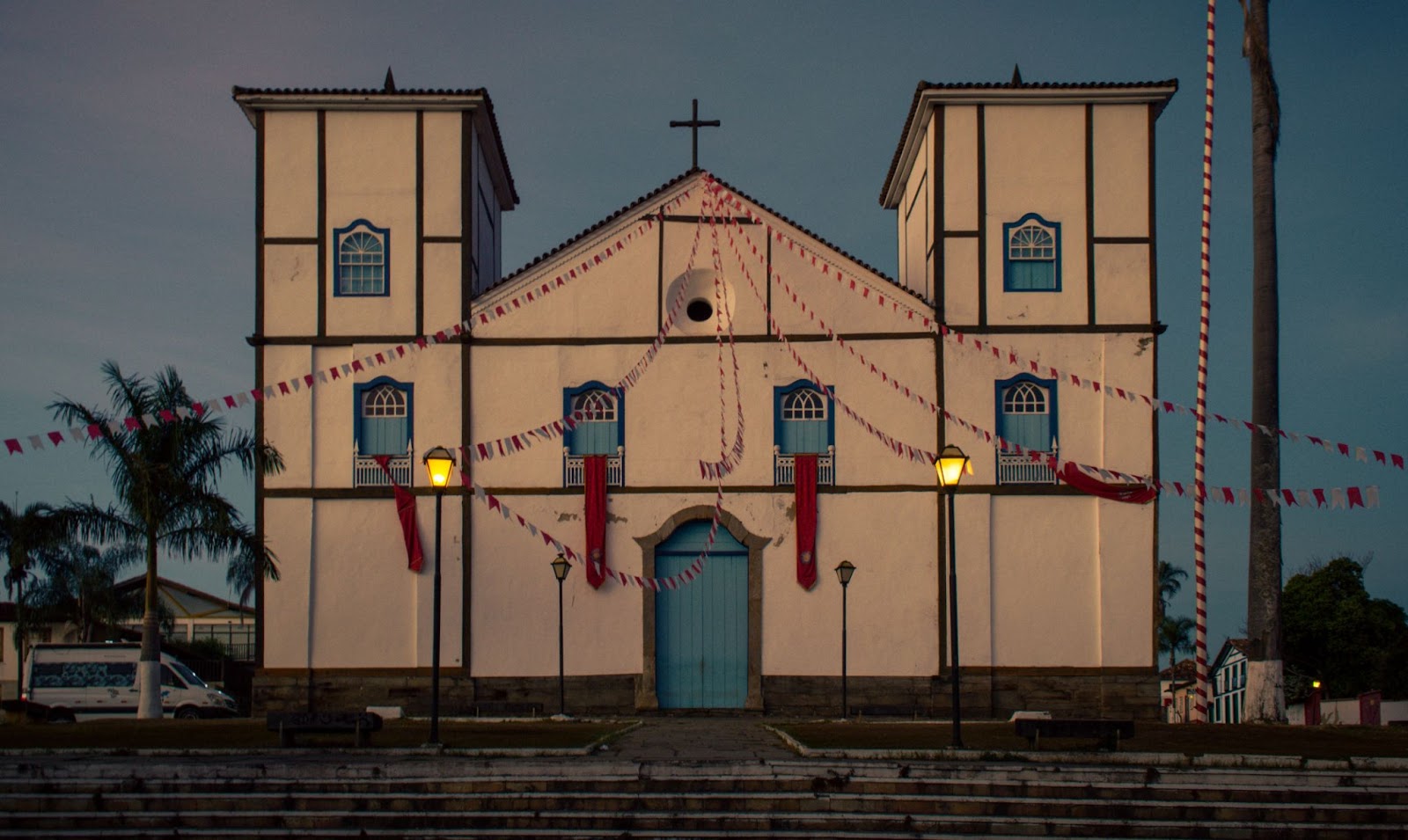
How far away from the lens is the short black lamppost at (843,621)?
27.0 m

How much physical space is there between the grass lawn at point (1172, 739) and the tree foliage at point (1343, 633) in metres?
20.4

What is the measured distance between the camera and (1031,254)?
28391 millimetres

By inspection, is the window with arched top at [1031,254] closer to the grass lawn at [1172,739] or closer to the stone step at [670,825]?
the grass lawn at [1172,739]

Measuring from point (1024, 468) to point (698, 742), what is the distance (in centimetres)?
1104

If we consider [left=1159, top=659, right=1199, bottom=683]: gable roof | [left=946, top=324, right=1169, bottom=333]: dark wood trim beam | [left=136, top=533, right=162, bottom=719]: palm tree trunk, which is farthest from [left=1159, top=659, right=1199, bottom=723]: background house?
[left=136, top=533, right=162, bottom=719]: palm tree trunk

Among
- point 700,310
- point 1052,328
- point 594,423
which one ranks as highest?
point 700,310

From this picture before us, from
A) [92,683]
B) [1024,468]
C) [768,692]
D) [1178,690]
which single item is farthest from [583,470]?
[1178,690]

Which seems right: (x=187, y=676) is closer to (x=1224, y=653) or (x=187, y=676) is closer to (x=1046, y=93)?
(x=1046, y=93)

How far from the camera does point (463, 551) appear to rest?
28.1 m

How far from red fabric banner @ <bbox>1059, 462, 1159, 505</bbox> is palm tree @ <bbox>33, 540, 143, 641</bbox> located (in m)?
27.2

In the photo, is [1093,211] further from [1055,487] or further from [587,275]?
[587,275]

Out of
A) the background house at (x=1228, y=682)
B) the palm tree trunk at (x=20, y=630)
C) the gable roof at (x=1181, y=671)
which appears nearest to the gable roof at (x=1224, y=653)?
the background house at (x=1228, y=682)

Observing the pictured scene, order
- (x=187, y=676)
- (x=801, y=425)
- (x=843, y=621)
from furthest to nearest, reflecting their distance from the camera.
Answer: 1. (x=187, y=676)
2. (x=801, y=425)
3. (x=843, y=621)

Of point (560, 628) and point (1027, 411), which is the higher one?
point (1027, 411)
